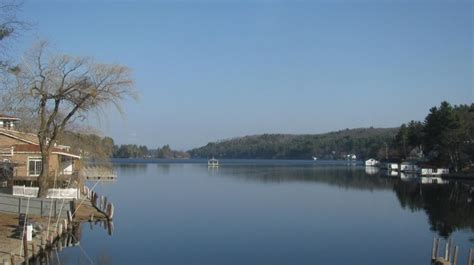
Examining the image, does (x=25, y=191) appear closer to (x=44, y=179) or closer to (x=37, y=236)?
(x=44, y=179)

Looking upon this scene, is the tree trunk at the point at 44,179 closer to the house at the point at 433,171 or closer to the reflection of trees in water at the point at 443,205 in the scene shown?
the reflection of trees in water at the point at 443,205

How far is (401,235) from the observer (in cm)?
3553

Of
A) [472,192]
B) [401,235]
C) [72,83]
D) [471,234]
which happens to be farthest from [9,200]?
[472,192]

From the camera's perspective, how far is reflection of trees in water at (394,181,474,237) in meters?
39.8

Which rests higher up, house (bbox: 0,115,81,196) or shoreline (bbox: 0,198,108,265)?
house (bbox: 0,115,81,196)

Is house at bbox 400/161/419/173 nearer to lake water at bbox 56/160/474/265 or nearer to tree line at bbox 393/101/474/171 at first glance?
tree line at bbox 393/101/474/171

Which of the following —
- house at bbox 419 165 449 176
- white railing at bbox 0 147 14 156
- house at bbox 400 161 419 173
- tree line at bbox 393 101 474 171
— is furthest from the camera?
house at bbox 400 161 419 173

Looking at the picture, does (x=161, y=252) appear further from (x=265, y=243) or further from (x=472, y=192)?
(x=472, y=192)

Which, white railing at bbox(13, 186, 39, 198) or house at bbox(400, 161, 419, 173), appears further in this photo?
house at bbox(400, 161, 419, 173)

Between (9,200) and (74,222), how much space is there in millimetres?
4196

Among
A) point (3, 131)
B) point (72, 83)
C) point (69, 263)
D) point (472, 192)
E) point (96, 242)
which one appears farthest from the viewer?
point (472, 192)

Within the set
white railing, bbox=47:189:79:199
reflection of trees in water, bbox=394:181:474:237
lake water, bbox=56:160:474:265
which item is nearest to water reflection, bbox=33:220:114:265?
lake water, bbox=56:160:474:265

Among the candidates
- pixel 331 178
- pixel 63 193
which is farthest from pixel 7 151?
pixel 331 178

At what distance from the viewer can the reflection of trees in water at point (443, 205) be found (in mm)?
39750
